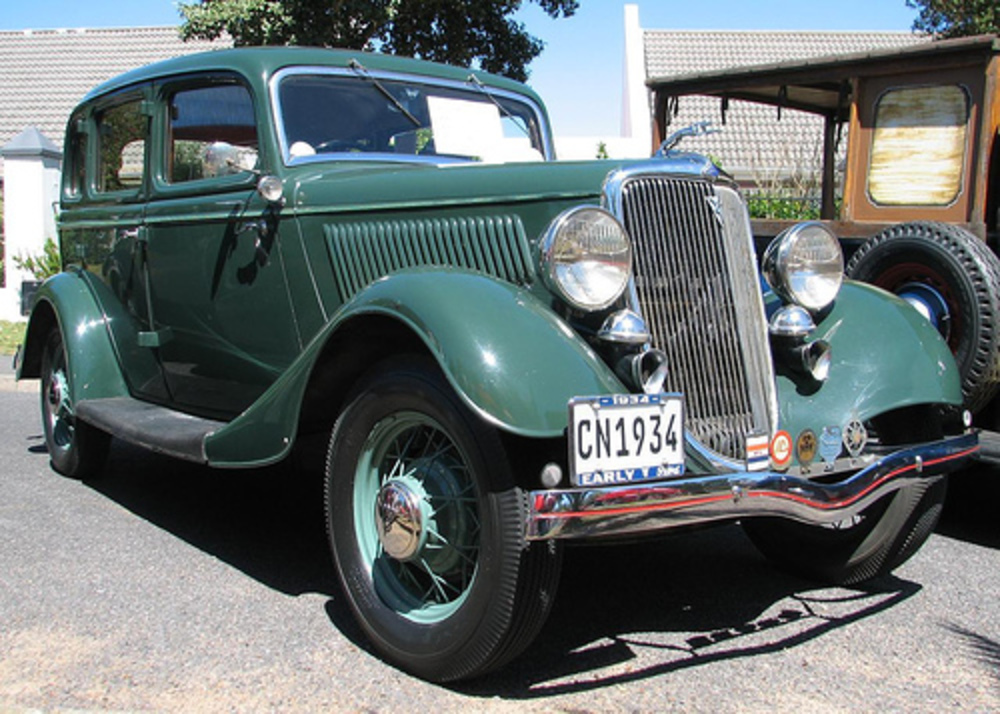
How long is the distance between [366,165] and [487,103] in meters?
0.88

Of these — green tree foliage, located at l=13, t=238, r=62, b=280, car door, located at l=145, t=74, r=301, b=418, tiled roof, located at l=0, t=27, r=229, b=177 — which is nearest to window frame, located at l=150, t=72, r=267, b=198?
car door, located at l=145, t=74, r=301, b=418

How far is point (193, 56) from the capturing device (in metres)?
4.61

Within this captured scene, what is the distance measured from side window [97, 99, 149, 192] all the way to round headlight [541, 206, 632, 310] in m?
2.74

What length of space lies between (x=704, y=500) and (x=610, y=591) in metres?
1.19

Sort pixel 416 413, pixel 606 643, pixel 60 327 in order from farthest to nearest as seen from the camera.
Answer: pixel 60 327, pixel 606 643, pixel 416 413

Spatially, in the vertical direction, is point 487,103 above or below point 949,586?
above

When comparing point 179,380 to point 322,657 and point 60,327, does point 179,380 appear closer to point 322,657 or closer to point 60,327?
point 60,327

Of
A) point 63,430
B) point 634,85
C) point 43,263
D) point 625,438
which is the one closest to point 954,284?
point 625,438

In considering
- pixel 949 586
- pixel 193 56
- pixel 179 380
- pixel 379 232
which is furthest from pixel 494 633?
pixel 193 56

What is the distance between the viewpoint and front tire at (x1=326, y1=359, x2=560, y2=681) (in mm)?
2715

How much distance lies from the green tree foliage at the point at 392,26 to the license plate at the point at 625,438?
9086 mm

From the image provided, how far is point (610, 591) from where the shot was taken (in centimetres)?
377

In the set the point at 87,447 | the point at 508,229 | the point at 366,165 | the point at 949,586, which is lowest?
the point at 949,586

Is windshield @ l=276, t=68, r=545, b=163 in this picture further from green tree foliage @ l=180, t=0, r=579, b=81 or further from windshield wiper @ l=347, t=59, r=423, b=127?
green tree foliage @ l=180, t=0, r=579, b=81
